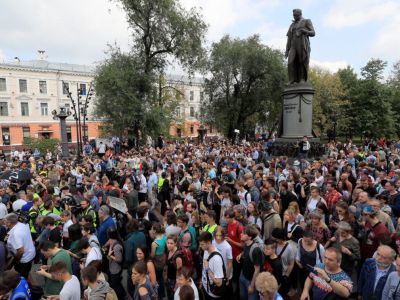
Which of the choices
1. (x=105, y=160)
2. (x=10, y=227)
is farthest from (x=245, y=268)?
(x=105, y=160)

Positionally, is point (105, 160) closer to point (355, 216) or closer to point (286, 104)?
point (286, 104)

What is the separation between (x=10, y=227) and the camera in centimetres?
540

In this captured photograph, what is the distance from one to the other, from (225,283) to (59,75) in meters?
53.2

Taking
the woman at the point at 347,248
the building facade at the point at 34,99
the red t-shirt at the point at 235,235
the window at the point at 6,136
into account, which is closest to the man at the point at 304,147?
the red t-shirt at the point at 235,235

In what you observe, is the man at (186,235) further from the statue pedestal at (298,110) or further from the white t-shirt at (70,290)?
the statue pedestal at (298,110)

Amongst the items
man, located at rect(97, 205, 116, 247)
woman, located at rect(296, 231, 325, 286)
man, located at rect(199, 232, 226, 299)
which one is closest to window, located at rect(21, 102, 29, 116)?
man, located at rect(97, 205, 116, 247)

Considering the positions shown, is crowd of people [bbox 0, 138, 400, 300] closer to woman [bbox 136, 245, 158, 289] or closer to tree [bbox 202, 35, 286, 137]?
woman [bbox 136, 245, 158, 289]

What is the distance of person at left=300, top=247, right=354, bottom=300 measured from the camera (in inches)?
132

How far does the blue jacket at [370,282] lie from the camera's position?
11.7ft

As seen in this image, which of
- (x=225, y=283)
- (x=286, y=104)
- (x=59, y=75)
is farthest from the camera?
(x=59, y=75)

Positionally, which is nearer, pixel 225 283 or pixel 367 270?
pixel 367 270

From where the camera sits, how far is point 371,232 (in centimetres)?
478

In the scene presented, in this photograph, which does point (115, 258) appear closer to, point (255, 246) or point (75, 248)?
point (75, 248)

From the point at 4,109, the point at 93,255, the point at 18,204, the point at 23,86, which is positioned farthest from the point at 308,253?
the point at 23,86
